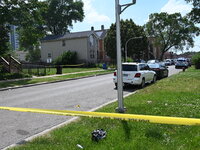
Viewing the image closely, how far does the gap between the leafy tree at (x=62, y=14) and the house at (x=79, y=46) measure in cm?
1862

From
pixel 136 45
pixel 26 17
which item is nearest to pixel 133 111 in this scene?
pixel 26 17

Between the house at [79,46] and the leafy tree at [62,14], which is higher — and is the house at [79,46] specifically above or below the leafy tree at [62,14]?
below

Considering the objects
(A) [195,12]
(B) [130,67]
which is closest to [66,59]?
(A) [195,12]

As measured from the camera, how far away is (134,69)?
15023mm

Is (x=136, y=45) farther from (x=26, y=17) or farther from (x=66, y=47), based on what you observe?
(x=26, y=17)

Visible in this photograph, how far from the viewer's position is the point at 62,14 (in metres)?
72.8

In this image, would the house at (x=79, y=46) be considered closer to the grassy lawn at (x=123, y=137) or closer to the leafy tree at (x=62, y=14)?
the leafy tree at (x=62, y=14)

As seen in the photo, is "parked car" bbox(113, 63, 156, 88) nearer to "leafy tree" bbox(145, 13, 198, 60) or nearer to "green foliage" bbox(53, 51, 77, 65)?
"green foliage" bbox(53, 51, 77, 65)

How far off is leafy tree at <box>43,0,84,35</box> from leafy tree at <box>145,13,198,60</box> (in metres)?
24.5

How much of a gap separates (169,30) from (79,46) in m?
42.4

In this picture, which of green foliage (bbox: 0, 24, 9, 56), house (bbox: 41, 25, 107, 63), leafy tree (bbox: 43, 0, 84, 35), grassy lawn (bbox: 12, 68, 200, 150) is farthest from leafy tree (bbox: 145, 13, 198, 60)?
grassy lawn (bbox: 12, 68, 200, 150)

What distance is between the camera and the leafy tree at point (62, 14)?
71812 mm

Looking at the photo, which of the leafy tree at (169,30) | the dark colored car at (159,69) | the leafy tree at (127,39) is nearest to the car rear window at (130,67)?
the dark colored car at (159,69)

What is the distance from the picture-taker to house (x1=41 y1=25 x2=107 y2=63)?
163ft
